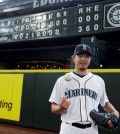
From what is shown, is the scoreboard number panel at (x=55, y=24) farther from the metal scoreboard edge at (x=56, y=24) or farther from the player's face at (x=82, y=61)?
the player's face at (x=82, y=61)

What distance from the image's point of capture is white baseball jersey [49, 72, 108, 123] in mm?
2100

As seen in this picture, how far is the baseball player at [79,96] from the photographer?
2.09 m

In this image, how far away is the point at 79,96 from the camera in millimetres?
2131

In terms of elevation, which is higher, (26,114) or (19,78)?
(19,78)

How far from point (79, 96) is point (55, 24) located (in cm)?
495

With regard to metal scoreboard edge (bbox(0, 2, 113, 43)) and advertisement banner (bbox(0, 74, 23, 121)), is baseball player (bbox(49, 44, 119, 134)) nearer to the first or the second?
metal scoreboard edge (bbox(0, 2, 113, 43))

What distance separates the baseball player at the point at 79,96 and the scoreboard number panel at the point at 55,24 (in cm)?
413

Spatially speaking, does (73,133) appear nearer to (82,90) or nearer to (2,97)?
(82,90)

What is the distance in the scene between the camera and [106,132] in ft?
17.7

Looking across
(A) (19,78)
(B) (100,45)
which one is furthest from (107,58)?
(A) (19,78)

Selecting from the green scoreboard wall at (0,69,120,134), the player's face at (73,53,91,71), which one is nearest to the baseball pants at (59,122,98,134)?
the player's face at (73,53,91,71)

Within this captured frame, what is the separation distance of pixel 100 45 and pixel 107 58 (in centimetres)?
78

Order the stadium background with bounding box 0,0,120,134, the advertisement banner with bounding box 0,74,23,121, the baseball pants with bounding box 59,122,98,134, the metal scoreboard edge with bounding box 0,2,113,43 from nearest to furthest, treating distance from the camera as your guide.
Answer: the baseball pants with bounding box 59,122,98,134, the stadium background with bounding box 0,0,120,134, the metal scoreboard edge with bounding box 0,2,113,43, the advertisement banner with bounding box 0,74,23,121

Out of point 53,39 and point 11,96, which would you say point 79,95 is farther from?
point 11,96
